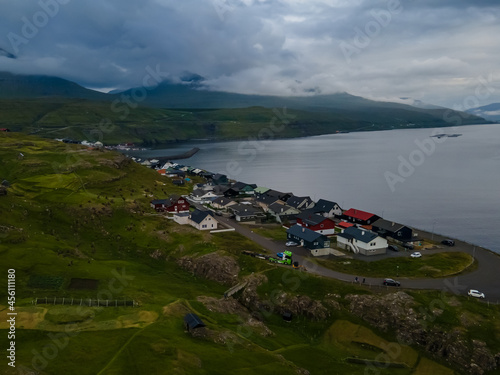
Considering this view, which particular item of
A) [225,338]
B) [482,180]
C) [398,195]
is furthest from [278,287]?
[482,180]

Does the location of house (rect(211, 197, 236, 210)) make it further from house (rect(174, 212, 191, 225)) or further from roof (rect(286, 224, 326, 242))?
roof (rect(286, 224, 326, 242))

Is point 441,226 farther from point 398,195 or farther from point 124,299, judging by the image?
point 124,299

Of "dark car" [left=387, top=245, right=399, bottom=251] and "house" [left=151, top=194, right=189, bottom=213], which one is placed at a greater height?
"house" [left=151, top=194, right=189, bottom=213]

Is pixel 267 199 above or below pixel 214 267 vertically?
above

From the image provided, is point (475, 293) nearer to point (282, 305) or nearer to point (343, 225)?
point (282, 305)

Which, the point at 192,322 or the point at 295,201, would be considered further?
the point at 295,201

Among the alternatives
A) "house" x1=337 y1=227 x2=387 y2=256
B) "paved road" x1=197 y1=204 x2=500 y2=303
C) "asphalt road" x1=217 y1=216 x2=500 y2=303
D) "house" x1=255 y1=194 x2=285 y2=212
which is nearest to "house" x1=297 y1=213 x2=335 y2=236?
"house" x1=337 y1=227 x2=387 y2=256

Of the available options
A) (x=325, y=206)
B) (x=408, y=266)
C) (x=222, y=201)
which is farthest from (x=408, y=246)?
(x=222, y=201)

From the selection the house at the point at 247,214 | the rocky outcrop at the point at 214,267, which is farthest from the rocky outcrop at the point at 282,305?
the house at the point at 247,214
